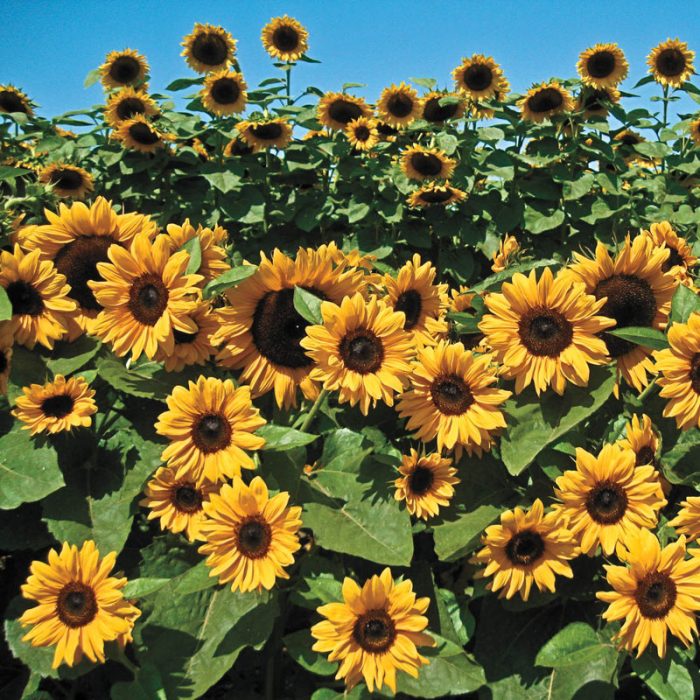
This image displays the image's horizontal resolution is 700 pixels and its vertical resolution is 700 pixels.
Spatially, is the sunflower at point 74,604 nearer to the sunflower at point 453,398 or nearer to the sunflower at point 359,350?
the sunflower at point 359,350

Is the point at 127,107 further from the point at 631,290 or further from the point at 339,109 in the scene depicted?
the point at 631,290

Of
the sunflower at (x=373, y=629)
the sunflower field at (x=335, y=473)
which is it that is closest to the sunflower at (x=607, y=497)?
the sunflower field at (x=335, y=473)

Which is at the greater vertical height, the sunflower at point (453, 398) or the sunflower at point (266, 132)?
the sunflower at point (266, 132)

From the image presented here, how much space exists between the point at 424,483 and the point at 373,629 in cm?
38

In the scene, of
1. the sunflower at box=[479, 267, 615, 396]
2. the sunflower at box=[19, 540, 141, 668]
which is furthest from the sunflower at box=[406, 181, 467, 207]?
the sunflower at box=[19, 540, 141, 668]

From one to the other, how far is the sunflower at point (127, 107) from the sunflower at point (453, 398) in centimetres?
396

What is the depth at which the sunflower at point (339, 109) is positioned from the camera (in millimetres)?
5340

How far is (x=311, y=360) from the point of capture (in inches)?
73.6

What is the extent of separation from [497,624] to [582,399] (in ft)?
2.13

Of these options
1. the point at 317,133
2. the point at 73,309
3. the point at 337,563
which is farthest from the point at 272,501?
the point at 317,133

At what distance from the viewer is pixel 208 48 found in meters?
5.25

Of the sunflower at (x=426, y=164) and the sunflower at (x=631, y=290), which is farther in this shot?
the sunflower at (x=426, y=164)

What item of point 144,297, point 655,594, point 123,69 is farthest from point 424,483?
point 123,69

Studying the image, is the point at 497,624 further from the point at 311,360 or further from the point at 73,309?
the point at 73,309
